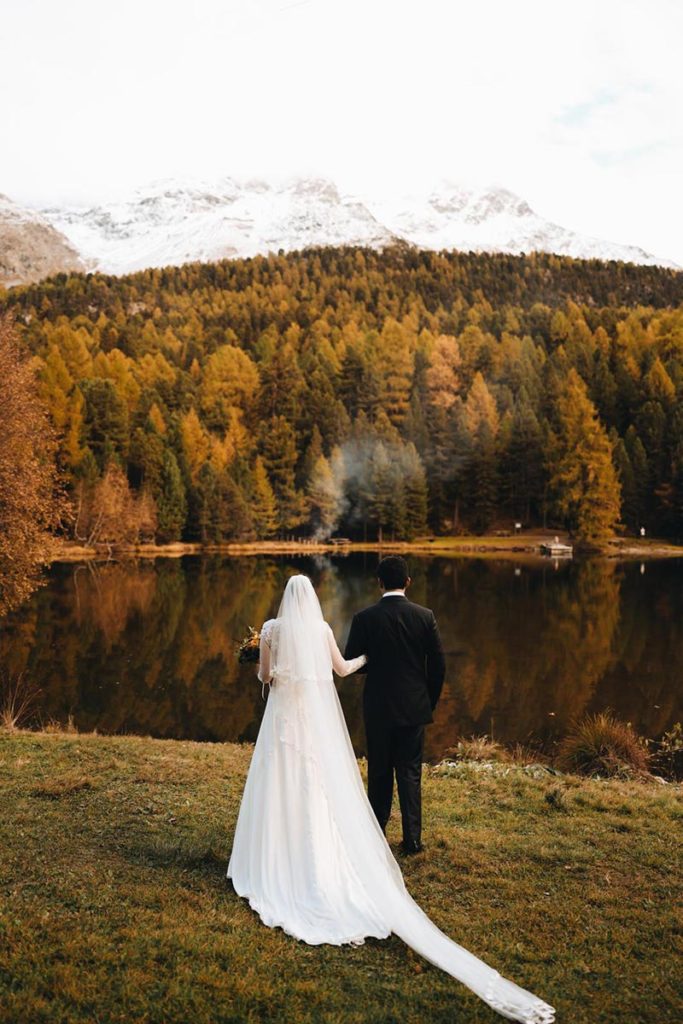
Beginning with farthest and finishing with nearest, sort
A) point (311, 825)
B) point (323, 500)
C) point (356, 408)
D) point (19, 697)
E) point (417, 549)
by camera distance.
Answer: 1. point (356, 408)
2. point (323, 500)
3. point (417, 549)
4. point (19, 697)
5. point (311, 825)

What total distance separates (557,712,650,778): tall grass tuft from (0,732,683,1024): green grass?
3406mm

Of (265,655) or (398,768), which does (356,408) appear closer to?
(398,768)

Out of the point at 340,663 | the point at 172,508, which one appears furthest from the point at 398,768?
the point at 172,508

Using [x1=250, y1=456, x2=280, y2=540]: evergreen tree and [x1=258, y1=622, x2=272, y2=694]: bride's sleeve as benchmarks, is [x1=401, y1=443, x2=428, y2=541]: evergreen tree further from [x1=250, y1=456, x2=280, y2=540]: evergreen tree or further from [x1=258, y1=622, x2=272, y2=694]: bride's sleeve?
[x1=258, y1=622, x2=272, y2=694]: bride's sleeve

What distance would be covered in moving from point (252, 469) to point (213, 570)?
91.9ft

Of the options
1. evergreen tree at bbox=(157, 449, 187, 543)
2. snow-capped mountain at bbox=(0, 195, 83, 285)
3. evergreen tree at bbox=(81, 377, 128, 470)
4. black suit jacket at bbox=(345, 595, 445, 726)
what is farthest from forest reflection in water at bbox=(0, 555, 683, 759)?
snow-capped mountain at bbox=(0, 195, 83, 285)

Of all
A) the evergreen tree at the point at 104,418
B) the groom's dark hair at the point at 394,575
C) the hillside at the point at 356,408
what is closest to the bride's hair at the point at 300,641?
the groom's dark hair at the point at 394,575

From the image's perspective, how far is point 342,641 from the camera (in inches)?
1142

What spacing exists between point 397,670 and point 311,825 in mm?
1502

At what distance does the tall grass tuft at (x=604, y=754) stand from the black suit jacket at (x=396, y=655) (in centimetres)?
740

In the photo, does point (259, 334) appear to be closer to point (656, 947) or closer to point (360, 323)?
point (360, 323)

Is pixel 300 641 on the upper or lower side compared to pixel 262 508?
lower

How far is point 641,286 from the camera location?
12925 cm

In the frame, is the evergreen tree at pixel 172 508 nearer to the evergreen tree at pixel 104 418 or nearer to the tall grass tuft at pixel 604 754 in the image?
the evergreen tree at pixel 104 418
